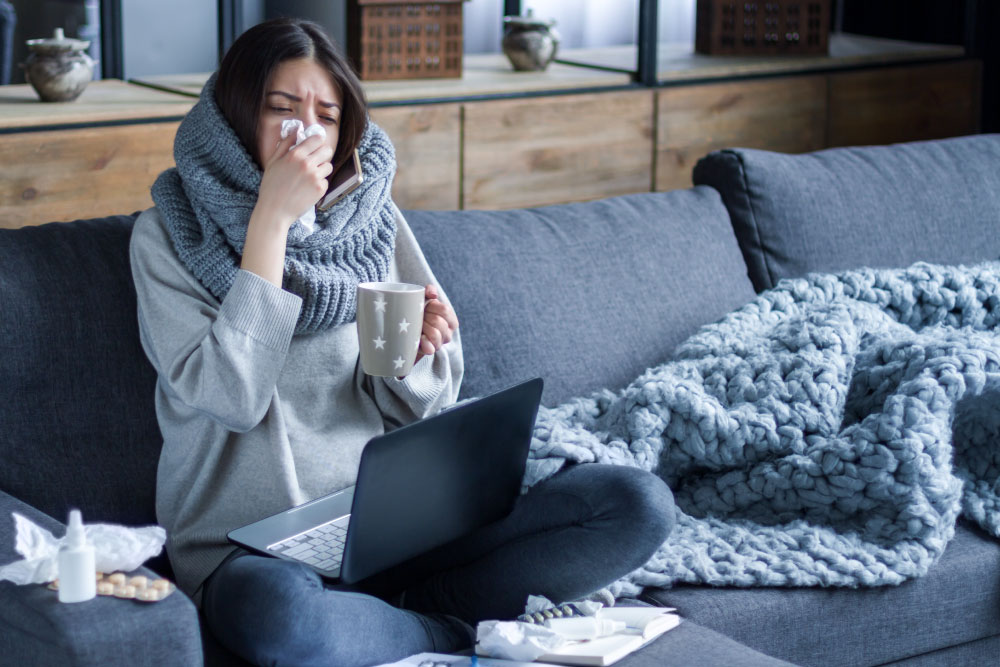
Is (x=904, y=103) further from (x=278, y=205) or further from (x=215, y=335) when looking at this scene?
(x=215, y=335)

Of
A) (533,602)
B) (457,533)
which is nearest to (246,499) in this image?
(457,533)

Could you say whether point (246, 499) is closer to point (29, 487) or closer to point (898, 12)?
point (29, 487)

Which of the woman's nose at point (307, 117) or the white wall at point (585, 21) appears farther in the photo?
the white wall at point (585, 21)

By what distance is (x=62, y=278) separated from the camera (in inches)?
66.3

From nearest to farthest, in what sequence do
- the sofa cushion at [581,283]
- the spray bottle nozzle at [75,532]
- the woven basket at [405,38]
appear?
the spray bottle nozzle at [75,532], the sofa cushion at [581,283], the woven basket at [405,38]

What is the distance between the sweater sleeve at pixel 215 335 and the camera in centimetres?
149

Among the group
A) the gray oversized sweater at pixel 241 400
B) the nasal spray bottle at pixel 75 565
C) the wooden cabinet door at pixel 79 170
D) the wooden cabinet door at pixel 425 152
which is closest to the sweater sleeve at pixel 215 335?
the gray oversized sweater at pixel 241 400

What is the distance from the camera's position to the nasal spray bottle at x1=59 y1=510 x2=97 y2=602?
1.14 meters

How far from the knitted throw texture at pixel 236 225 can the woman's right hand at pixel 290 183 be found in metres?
0.07

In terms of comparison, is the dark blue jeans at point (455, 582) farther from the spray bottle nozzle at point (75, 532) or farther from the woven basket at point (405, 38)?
the woven basket at point (405, 38)

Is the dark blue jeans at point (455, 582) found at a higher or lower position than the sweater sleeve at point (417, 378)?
lower

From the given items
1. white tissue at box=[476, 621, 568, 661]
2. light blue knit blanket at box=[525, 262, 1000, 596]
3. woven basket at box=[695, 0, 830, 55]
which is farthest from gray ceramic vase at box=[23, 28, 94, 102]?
woven basket at box=[695, 0, 830, 55]

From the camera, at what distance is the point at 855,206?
237 centimetres

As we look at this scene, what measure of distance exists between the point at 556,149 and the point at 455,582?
6.19 feet
